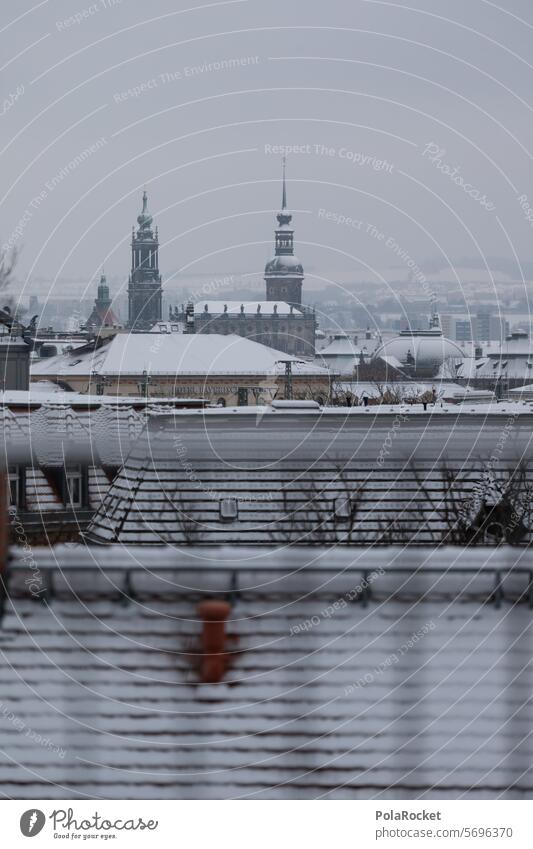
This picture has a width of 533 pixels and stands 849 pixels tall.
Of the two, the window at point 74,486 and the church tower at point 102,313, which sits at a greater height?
the church tower at point 102,313

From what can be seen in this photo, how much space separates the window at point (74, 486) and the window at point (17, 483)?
196 millimetres

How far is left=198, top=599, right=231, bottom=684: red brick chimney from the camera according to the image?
6.85ft

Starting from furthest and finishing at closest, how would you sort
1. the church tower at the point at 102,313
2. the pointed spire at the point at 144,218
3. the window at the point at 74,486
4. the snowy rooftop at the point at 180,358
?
the snowy rooftop at the point at 180,358 → the church tower at the point at 102,313 → the window at the point at 74,486 → the pointed spire at the point at 144,218

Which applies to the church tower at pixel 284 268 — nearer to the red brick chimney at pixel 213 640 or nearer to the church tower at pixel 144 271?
the church tower at pixel 144 271

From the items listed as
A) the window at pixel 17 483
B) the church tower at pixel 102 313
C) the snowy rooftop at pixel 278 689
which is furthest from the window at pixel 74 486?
the snowy rooftop at pixel 278 689

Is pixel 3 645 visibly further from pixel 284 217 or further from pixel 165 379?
pixel 165 379

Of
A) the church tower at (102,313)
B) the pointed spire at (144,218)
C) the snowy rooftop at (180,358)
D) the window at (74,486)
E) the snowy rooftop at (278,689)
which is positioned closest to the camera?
the snowy rooftop at (278,689)

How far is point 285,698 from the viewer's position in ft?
6.81

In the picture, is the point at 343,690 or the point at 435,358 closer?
the point at 343,690

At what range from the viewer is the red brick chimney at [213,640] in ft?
6.85

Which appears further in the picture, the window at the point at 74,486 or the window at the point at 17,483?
the window at the point at 74,486

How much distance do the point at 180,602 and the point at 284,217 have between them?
54.3 inches

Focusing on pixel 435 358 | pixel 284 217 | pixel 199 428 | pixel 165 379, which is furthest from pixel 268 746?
pixel 435 358

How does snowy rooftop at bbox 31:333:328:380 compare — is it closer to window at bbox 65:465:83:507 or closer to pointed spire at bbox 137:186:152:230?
window at bbox 65:465:83:507
